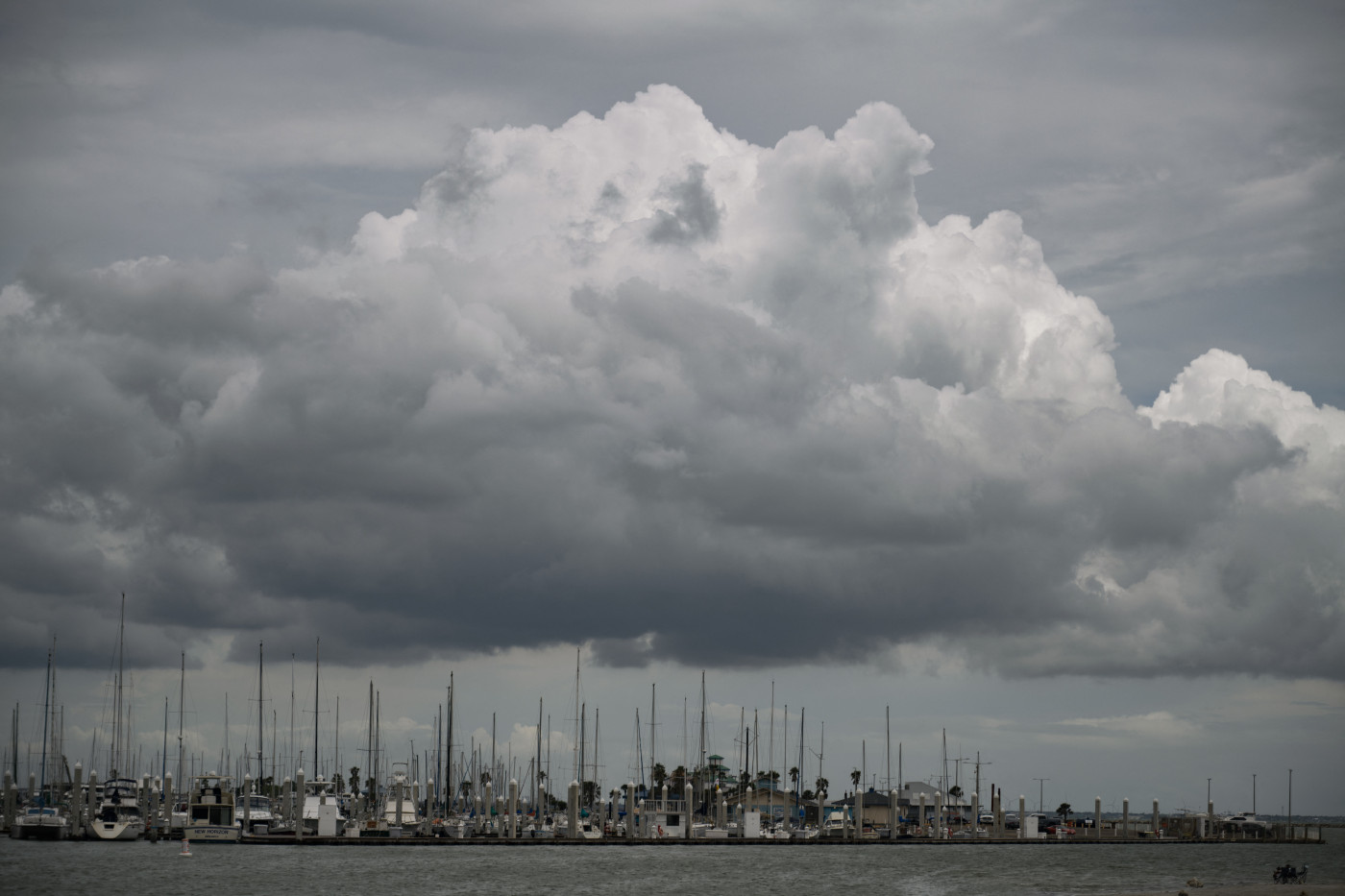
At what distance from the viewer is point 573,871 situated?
120812mm

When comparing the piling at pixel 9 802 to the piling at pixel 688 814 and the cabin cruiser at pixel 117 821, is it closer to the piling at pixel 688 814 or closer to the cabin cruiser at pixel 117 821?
the cabin cruiser at pixel 117 821

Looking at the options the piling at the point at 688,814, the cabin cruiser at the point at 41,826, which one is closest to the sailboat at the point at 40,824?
the cabin cruiser at the point at 41,826

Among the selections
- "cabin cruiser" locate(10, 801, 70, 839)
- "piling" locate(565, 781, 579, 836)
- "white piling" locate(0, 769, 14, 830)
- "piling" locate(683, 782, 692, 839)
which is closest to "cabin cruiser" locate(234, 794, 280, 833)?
"cabin cruiser" locate(10, 801, 70, 839)

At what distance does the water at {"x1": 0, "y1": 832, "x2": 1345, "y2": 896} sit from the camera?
3976 inches

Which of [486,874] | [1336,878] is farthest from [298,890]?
[1336,878]

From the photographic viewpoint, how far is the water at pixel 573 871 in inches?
3976

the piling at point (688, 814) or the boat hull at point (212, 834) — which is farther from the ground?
the boat hull at point (212, 834)

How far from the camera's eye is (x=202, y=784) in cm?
15375

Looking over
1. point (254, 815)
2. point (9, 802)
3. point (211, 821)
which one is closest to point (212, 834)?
point (211, 821)

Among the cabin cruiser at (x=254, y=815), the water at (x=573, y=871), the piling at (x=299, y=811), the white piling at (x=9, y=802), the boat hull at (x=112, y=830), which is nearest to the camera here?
the water at (x=573, y=871)

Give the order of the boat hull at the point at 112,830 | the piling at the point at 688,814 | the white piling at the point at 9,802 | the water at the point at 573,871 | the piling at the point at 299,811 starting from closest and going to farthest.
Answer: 1. the water at the point at 573,871
2. the piling at the point at 299,811
3. the boat hull at the point at 112,830
4. the white piling at the point at 9,802
5. the piling at the point at 688,814

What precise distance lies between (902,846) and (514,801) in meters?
56.1

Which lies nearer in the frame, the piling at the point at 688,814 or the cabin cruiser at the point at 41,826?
the cabin cruiser at the point at 41,826

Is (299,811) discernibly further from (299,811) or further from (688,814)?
(688,814)
